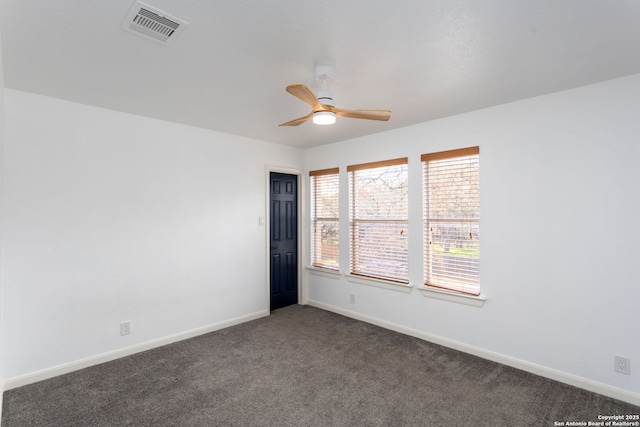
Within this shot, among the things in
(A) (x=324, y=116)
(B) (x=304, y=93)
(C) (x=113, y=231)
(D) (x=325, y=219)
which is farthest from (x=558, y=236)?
(C) (x=113, y=231)

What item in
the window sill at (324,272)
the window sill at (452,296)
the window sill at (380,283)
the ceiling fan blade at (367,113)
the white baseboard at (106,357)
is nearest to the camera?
the ceiling fan blade at (367,113)

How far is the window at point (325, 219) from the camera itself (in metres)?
4.64

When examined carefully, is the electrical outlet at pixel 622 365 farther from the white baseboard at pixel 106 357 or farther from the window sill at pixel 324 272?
the white baseboard at pixel 106 357

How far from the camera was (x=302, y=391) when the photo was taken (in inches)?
101

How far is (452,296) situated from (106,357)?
355 centimetres

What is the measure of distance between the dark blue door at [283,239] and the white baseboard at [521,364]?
4.01 ft

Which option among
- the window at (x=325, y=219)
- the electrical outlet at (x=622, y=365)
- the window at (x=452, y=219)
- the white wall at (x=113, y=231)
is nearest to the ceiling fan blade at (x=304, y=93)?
the window at (x=452, y=219)

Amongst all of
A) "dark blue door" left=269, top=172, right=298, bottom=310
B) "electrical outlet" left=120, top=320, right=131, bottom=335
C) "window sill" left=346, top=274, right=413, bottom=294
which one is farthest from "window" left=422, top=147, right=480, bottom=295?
"electrical outlet" left=120, top=320, right=131, bottom=335

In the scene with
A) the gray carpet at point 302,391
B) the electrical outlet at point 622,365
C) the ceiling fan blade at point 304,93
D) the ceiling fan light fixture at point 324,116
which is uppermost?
the ceiling fan blade at point 304,93

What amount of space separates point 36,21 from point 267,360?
3.05 m

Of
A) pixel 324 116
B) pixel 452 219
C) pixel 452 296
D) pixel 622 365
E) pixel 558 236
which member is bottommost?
pixel 622 365

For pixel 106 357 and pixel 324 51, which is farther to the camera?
pixel 106 357

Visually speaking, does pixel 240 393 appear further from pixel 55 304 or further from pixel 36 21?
pixel 36 21

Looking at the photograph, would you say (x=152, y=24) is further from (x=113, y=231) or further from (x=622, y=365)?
(x=622, y=365)
